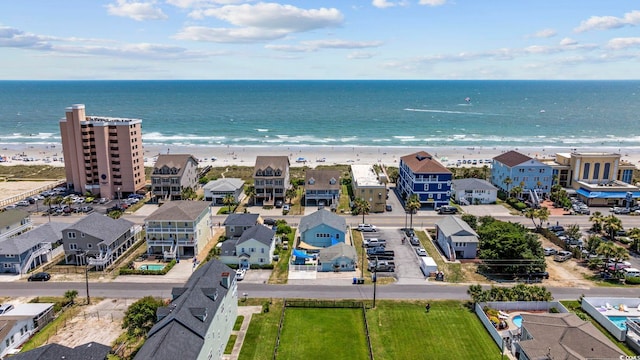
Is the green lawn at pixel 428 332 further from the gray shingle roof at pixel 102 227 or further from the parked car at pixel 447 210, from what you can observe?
the gray shingle roof at pixel 102 227

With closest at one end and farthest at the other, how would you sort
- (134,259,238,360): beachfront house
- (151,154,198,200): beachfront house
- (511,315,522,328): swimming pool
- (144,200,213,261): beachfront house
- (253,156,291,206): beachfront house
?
(134,259,238,360): beachfront house, (511,315,522,328): swimming pool, (144,200,213,261): beachfront house, (253,156,291,206): beachfront house, (151,154,198,200): beachfront house

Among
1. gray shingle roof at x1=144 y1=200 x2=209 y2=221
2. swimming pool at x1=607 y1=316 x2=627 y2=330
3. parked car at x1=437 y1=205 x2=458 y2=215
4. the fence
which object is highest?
gray shingle roof at x1=144 y1=200 x2=209 y2=221

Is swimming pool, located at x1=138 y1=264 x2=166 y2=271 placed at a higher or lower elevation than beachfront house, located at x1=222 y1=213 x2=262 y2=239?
lower

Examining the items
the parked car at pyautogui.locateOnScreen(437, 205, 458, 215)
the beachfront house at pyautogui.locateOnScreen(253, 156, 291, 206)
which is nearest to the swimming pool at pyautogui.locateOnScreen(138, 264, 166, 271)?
the beachfront house at pyautogui.locateOnScreen(253, 156, 291, 206)

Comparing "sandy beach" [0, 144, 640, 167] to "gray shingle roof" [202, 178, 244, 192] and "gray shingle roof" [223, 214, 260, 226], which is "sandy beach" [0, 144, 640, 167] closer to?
"gray shingle roof" [202, 178, 244, 192]

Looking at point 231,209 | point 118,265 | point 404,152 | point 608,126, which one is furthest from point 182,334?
point 608,126

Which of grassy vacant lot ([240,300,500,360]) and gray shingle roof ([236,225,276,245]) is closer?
grassy vacant lot ([240,300,500,360])

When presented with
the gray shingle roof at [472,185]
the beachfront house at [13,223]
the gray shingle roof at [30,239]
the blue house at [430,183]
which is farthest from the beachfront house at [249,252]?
the gray shingle roof at [472,185]

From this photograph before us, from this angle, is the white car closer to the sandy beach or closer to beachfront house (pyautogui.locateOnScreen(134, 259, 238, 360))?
beachfront house (pyautogui.locateOnScreen(134, 259, 238, 360))

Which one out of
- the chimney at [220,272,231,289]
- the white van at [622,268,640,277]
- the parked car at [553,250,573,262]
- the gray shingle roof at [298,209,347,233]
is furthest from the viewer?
the gray shingle roof at [298,209,347,233]
